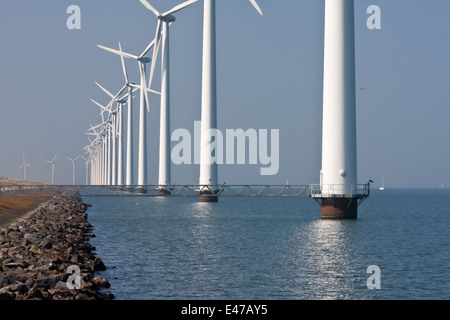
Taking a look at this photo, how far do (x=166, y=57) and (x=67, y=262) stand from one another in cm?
10408

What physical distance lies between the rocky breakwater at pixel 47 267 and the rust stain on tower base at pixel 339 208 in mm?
26408

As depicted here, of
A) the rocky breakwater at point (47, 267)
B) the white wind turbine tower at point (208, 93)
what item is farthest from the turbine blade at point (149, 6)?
the rocky breakwater at point (47, 267)

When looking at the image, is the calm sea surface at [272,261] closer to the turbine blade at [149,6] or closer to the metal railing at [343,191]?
the metal railing at [343,191]

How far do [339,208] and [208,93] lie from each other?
4772 cm

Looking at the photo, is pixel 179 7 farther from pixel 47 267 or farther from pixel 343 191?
pixel 47 267

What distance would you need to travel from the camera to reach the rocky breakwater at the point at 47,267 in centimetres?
3112

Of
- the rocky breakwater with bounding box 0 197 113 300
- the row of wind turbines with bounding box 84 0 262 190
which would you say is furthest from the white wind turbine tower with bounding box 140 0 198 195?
the rocky breakwater with bounding box 0 197 113 300

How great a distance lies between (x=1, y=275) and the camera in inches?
1394

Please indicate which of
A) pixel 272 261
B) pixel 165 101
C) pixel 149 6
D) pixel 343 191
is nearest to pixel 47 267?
pixel 272 261

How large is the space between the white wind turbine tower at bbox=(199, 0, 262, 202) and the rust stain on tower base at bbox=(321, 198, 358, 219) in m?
43.1

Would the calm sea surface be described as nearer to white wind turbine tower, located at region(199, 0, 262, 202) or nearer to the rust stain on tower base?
the rust stain on tower base

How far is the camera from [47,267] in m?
37.6
